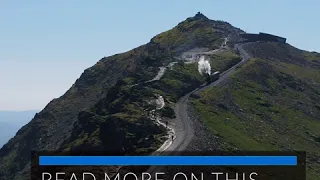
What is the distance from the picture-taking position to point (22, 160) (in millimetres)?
196875

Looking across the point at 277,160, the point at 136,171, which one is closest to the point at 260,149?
the point at 277,160

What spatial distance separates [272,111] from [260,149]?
43118 mm

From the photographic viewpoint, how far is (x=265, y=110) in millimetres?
135000

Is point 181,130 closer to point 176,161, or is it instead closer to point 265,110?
point 176,161

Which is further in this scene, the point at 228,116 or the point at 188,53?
the point at 188,53

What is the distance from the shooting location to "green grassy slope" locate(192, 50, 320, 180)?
335ft

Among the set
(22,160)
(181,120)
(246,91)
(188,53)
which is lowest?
(22,160)

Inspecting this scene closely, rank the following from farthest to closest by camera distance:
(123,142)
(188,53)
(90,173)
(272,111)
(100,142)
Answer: (188,53), (272,111), (100,142), (123,142), (90,173)

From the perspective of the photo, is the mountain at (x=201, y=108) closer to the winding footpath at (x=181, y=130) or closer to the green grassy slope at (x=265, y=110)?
the green grassy slope at (x=265, y=110)

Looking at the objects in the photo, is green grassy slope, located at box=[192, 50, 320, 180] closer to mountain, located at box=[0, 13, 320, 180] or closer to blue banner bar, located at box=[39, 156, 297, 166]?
mountain, located at box=[0, 13, 320, 180]

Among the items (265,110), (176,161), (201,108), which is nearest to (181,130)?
(176,161)

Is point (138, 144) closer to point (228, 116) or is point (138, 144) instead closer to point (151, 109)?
point (151, 109)

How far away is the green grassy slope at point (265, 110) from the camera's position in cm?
10212

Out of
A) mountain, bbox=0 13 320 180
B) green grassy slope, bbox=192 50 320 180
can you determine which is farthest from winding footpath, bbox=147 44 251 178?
green grassy slope, bbox=192 50 320 180
